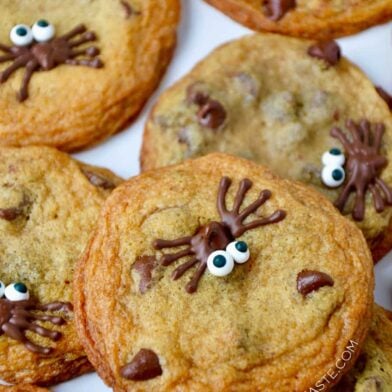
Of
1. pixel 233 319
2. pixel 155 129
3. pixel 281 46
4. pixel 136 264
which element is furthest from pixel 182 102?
pixel 233 319

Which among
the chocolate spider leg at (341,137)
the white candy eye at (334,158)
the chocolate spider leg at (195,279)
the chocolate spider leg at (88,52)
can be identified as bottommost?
the chocolate spider leg at (195,279)

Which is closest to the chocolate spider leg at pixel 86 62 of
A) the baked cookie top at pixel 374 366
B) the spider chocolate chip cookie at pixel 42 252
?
the spider chocolate chip cookie at pixel 42 252

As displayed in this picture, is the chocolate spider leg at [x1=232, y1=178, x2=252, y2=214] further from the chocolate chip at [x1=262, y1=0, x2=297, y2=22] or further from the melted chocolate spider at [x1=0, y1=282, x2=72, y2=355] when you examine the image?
the chocolate chip at [x1=262, y1=0, x2=297, y2=22]

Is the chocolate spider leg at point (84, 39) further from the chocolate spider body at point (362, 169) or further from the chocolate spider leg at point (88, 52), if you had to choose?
the chocolate spider body at point (362, 169)

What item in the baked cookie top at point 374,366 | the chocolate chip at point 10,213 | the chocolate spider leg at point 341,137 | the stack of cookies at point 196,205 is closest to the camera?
the stack of cookies at point 196,205

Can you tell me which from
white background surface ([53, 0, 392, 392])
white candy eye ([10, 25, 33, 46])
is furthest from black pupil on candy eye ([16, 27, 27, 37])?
white background surface ([53, 0, 392, 392])

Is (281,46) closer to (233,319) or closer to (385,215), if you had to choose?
(385,215)

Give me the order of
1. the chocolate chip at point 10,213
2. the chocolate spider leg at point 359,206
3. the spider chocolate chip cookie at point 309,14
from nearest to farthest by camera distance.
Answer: the chocolate chip at point 10,213 → the chocolate spider leg at point 359,206 → the spider chocolate chip cookie at point 309,14
